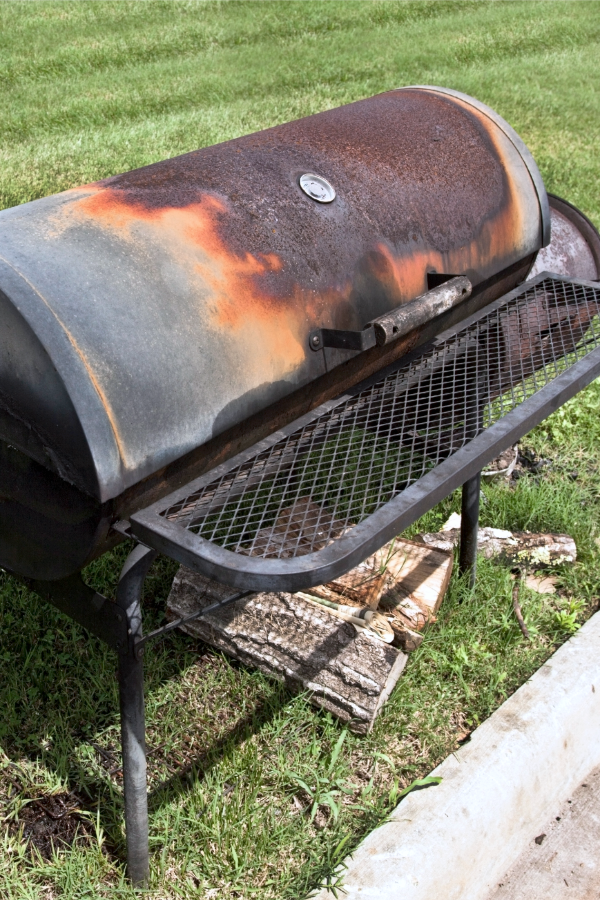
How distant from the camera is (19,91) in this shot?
727 centimetres

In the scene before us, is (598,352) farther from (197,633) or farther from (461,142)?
(197,633)

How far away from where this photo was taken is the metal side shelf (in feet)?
4.38

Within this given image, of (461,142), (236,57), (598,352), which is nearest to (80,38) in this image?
(236,57)

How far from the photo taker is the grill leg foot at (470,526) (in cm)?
248

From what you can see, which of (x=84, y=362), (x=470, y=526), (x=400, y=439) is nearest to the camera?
(x=84, y=362)

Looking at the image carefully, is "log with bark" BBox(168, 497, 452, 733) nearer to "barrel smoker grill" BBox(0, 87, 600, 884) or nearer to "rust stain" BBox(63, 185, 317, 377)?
"barrel smoker grill" BBox(0, 87, 600, 884)

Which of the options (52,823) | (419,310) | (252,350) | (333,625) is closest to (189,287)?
(252,350)

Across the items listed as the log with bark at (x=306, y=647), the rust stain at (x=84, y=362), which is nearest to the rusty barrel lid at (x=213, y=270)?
the rust stain at (x=84, y=362)

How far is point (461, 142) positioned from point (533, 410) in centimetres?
98

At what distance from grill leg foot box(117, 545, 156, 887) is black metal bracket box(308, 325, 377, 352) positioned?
0.60 metres

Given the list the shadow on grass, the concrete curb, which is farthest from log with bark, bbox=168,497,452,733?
the concrete curb

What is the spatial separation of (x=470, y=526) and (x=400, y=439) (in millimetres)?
862

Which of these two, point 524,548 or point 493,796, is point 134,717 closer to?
point 493,796

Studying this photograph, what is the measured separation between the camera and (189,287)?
162 cm
